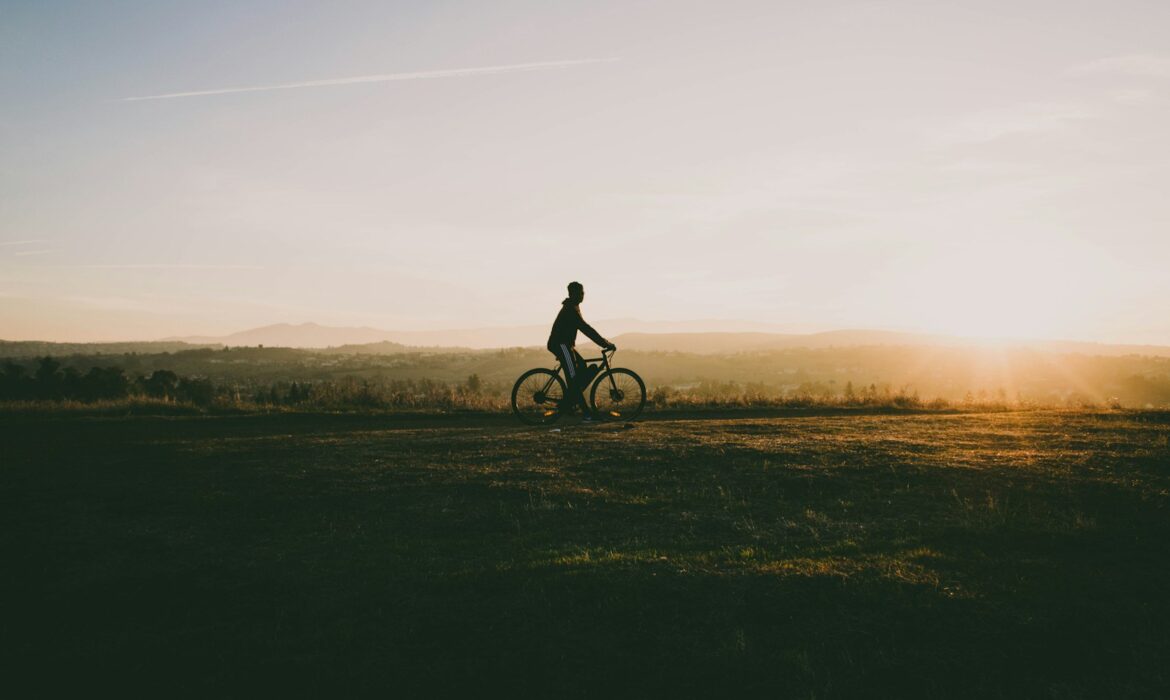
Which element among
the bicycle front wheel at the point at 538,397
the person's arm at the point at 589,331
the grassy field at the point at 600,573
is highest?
the person's arm at the point at 589,331

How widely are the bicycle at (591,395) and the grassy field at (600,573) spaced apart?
156 inches

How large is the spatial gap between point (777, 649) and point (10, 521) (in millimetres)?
8185

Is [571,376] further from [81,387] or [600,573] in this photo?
[81,387]

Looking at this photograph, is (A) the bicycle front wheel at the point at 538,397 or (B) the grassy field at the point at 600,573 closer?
(B) the grassy field at the point at 600,573

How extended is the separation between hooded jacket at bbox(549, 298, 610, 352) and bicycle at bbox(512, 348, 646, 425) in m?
0.69

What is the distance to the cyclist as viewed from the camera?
1446 centimetres

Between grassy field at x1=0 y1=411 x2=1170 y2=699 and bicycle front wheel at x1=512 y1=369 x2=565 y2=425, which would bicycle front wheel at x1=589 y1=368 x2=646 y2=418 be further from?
A: grassy field at x1=0 y1=411 x2=1170 y2=699

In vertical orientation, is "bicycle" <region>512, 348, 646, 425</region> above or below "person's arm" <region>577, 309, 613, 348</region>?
below

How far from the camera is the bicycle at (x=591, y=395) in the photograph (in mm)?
15203

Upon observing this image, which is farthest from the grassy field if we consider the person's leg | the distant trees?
the distant trees

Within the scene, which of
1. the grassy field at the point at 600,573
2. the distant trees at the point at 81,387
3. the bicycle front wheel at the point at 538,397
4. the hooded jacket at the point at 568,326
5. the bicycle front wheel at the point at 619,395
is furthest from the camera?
Answer: the distant trees at the point at 81,387

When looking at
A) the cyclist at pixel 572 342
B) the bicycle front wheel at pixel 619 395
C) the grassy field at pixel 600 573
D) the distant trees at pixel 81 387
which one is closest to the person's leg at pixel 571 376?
the cyclist at pixel 572 342

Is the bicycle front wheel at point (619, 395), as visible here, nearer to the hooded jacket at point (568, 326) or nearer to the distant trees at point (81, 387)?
the hooded jacket at point (568, 326)

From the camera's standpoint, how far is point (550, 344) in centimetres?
1475
